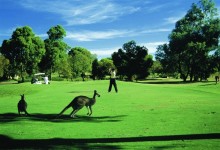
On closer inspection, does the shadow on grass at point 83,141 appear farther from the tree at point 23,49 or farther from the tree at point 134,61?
the tree at point 134,61

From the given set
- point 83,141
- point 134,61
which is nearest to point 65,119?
point 83,141

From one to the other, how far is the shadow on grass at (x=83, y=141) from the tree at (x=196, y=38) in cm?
8066

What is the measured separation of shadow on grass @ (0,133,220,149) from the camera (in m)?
9.79

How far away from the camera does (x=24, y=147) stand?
972 centimetres

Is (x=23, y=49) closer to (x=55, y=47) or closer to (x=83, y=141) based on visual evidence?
(x=55, y=47)

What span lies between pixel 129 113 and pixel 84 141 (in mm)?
7145

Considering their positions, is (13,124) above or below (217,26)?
below

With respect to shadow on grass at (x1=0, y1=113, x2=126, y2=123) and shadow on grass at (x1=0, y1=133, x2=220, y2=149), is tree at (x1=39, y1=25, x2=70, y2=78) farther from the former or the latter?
shadow on grass at (x1=0, y1=133, x2=220, y2=149)

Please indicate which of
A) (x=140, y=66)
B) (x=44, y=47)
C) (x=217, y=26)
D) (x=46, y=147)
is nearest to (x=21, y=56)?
(x=44, y=47)

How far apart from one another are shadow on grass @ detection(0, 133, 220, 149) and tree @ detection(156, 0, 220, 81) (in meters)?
80.7

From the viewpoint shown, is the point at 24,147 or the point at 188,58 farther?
the point at 188,58

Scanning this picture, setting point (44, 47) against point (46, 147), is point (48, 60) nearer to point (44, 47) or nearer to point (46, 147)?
point (44, 47)

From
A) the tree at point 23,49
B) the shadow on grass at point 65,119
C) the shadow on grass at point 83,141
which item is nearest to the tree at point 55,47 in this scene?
the tree at point 23,49

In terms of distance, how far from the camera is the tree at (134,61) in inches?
5098
